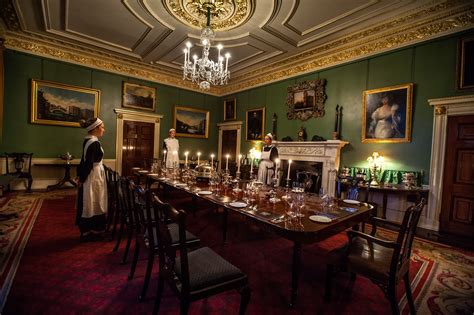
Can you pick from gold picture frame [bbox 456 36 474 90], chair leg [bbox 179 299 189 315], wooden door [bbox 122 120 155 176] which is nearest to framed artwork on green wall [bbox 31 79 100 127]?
wooden door [bbox 122 120 155 176]

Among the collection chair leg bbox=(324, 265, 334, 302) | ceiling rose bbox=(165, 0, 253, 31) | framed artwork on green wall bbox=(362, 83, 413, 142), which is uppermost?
ceiling rose bbox=(165, 0, 253, 31)

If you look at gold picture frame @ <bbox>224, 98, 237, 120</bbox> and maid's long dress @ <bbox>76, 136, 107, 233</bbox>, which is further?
gold picture frame @ <bbox>224, 98, 237, 120</bbox>

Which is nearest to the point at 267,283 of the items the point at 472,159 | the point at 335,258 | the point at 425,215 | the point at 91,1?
the point at 335,258

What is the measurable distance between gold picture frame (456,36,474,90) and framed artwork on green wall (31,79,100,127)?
8846mm

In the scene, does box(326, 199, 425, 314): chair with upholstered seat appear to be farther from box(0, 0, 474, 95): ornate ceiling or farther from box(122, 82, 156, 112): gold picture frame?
box(122, 82, 156, 112): gold picture frame

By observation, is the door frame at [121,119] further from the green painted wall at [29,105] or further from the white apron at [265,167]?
the white apron at [265,167]

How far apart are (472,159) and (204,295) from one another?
4950 millimetres

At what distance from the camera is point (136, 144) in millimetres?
7867

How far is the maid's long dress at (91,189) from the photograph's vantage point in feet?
9.93

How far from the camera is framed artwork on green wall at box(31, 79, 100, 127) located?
615 cm

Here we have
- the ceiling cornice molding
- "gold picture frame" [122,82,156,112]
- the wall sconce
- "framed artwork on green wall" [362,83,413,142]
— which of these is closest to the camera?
the ceiling cornice molding

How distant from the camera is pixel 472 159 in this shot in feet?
12.5

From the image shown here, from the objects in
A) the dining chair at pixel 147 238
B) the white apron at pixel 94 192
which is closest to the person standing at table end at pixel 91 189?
the white apron at pixel 94 192

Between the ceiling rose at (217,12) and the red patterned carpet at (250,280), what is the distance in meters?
4.28
